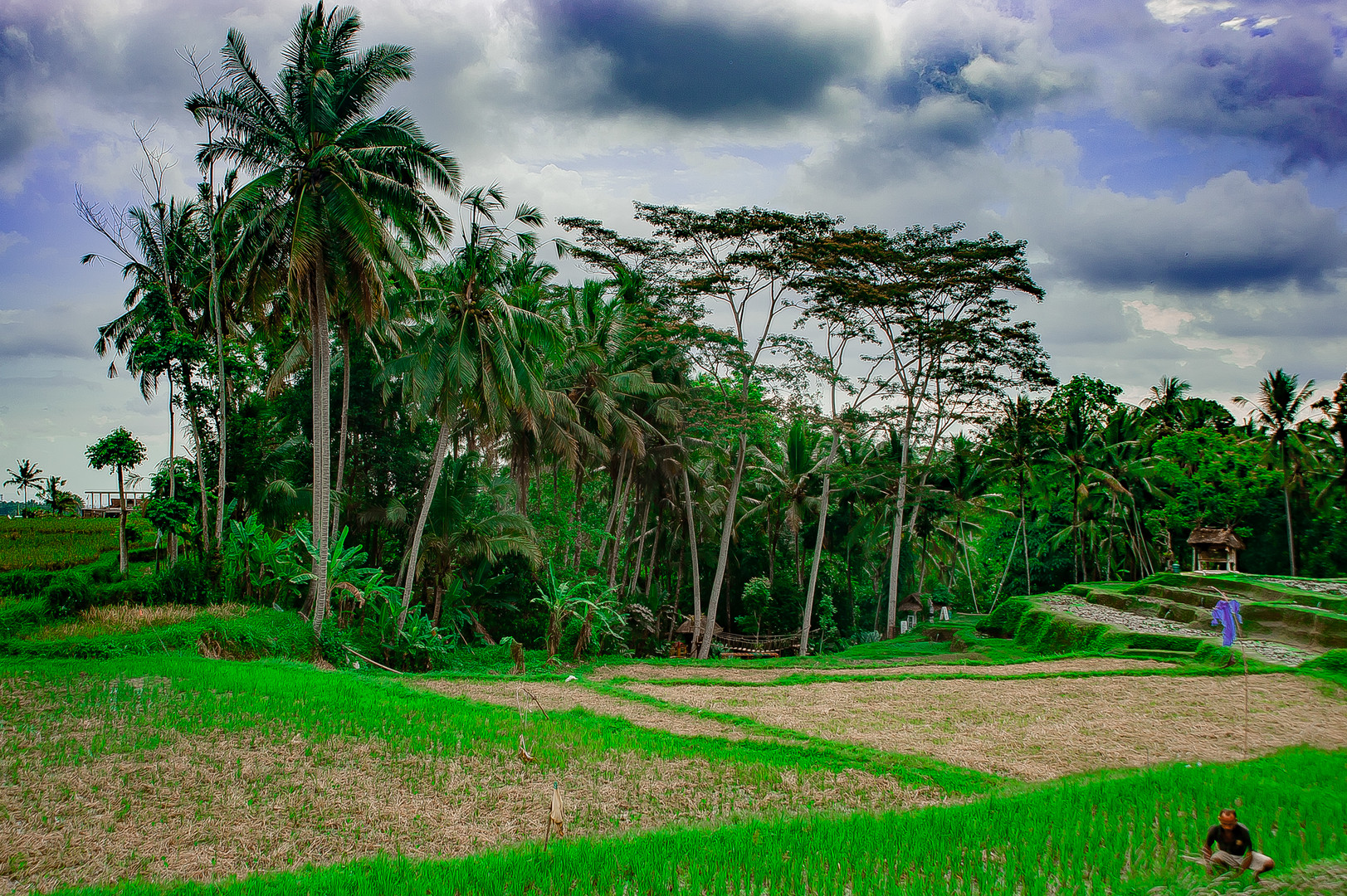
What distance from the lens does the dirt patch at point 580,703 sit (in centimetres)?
1038

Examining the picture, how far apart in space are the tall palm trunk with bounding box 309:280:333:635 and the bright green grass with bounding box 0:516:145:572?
7051mm

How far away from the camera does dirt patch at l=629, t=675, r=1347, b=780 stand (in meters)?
8.65

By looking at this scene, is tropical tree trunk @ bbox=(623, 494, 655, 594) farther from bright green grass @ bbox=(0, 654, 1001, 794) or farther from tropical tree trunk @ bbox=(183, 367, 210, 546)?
bright green grass @ bbox=(0, 654, 1001, 794)

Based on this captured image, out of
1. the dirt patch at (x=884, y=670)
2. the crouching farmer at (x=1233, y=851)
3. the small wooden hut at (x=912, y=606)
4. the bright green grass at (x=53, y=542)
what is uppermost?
the bright green grass at (x=53, y=542)

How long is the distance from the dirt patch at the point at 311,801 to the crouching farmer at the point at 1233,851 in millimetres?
2606

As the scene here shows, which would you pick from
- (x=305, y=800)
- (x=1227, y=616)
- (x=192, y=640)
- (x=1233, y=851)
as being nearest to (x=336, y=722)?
(x=305, y=800)

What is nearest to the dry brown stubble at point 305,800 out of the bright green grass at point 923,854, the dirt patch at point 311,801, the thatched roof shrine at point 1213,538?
the dirt patch at point 311,801

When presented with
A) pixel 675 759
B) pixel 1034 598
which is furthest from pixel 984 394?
pixel 675 759

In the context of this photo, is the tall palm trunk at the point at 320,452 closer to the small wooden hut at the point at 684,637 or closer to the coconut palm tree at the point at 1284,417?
the small wooden hut at the point at 684,637

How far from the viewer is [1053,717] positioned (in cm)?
1065

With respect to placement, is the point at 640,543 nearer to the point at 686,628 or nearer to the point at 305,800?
the point at 686,628

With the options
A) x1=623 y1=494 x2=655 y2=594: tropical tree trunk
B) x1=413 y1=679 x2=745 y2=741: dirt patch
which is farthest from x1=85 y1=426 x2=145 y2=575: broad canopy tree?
x1=623 y1=494 x2=655 y2=594: tropical tree trunk

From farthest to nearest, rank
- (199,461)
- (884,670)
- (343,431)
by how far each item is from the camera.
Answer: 1. (343,431)
2. (199,461)
3. (884,670)

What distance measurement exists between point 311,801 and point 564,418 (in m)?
16.4
